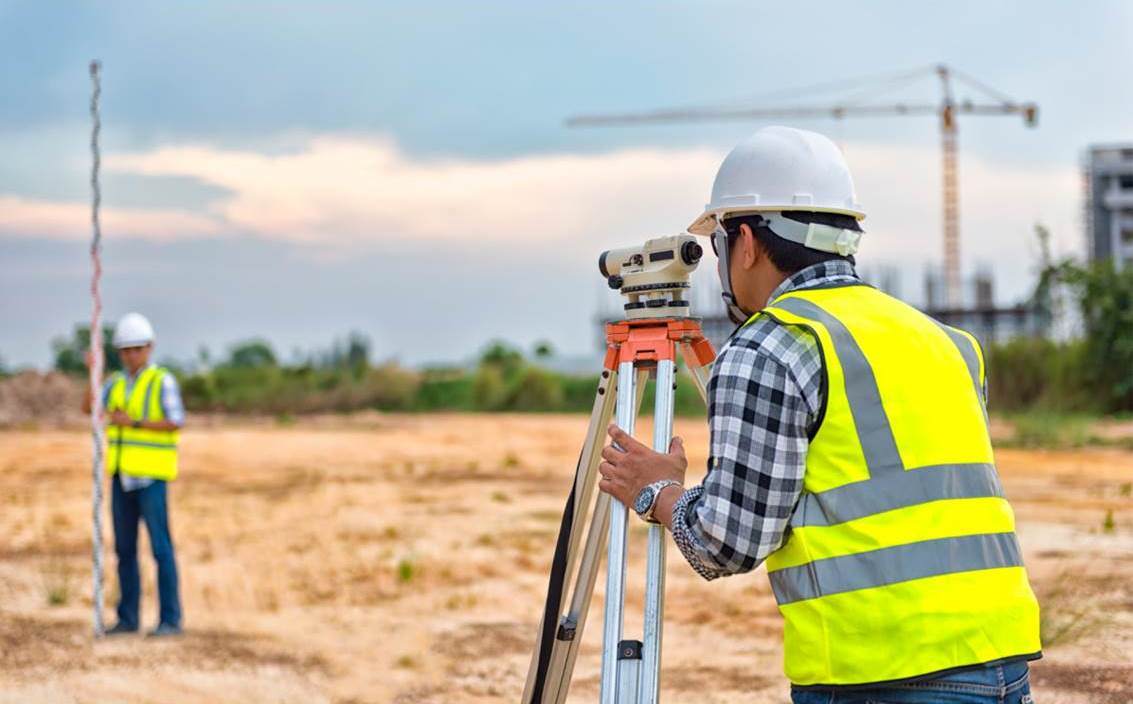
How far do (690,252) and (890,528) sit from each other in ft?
2.92

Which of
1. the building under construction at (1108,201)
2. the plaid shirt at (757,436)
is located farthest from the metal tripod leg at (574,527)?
the building under construction at (1108,201)

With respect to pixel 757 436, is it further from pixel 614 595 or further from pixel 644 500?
pixel 614 595

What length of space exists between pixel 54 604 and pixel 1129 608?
6.89 metres

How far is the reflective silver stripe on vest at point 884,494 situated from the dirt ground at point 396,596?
3979 millimetres

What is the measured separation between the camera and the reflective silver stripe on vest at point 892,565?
1.87m

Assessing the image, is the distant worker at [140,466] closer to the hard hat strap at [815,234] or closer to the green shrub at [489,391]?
the hard hat strap at [815,234]

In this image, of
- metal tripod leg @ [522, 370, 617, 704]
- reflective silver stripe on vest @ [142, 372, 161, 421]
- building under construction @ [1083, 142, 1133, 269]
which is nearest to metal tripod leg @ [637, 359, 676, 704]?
metal tripod leg @ [522, 370, 617, 704]

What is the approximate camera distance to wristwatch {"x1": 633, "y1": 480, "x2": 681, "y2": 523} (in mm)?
2207

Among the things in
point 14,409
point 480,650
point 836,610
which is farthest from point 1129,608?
point 14,409

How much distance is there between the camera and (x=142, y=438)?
7.14 metres

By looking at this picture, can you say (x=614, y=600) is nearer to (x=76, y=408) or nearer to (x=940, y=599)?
(x=940, y=599)

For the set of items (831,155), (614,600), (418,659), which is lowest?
(418,659)

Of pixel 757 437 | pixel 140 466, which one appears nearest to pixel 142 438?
pixel 140 466

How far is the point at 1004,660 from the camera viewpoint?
1922mm
